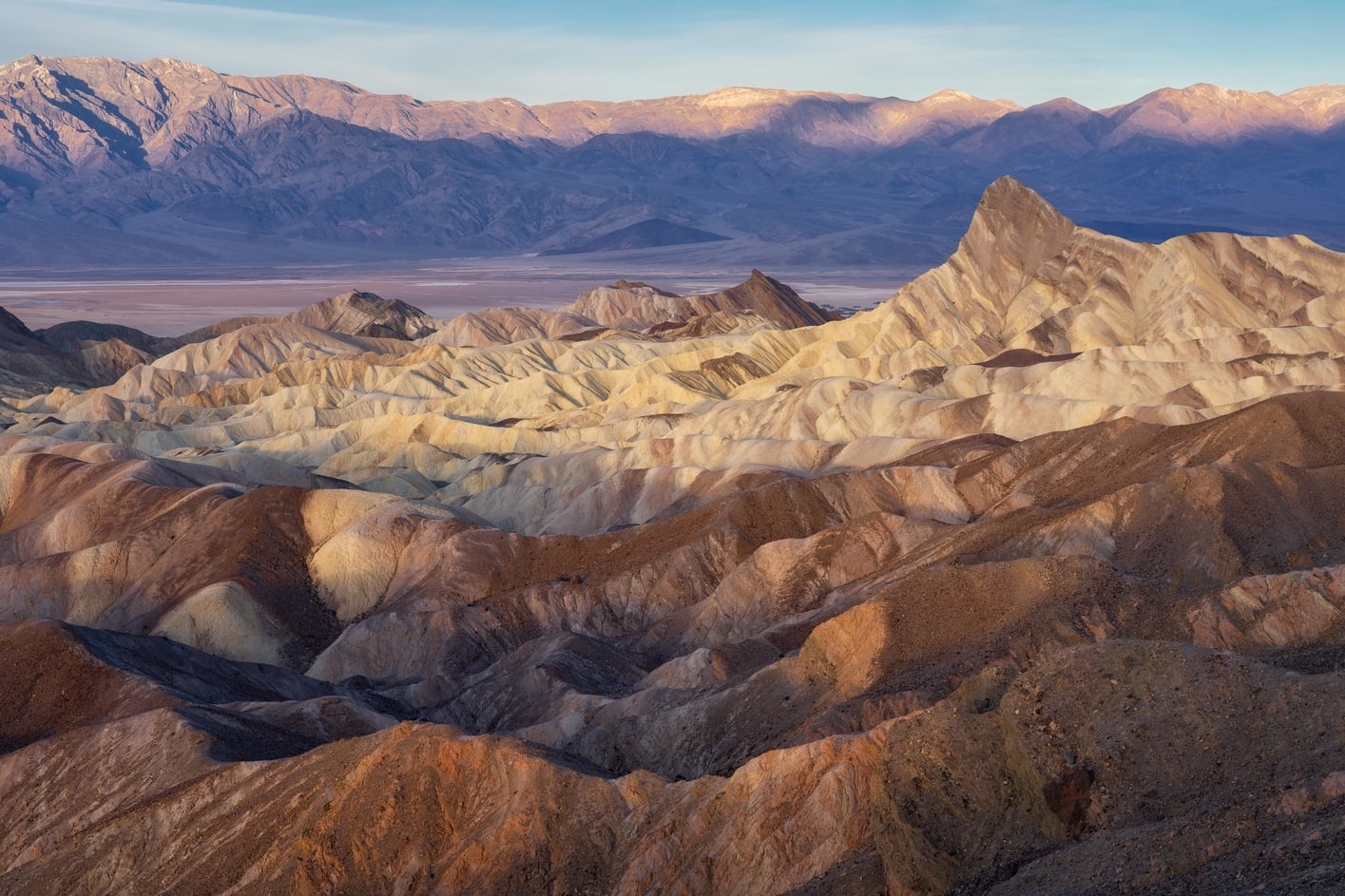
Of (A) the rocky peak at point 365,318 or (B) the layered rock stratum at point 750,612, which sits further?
(A) the rocky peak at point 365,318

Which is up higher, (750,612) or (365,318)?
(750,612)

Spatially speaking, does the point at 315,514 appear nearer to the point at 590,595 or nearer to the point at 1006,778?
the point at 590,595

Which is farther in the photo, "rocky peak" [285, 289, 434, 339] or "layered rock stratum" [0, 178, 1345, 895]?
"rocky peak" [285, 289, 434, 339]

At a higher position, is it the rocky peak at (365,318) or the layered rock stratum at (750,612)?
the layered rock stratum at (750,612)

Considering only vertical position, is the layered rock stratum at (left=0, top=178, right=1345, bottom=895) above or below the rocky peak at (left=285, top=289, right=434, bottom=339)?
above

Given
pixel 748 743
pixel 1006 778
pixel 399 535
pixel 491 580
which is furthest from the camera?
pixel 399 535

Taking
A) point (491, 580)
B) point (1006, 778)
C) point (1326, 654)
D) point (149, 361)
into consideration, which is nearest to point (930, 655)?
point (1326, 654)

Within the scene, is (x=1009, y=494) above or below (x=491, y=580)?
above

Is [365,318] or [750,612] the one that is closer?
[750,612]
